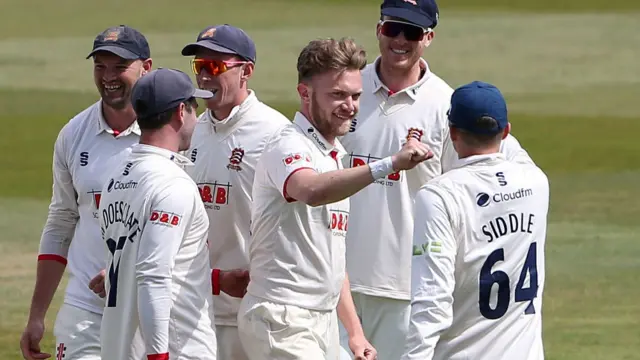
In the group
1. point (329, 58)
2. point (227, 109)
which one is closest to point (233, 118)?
point (227, 109)

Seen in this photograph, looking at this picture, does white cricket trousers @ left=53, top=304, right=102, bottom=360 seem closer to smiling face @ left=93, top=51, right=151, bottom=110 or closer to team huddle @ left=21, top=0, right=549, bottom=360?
team huddle @ left=21, top=0, right=549, bottom=360

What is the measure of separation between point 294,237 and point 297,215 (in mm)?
100

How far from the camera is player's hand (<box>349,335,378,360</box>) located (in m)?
6.39

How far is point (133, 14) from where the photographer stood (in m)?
31.5

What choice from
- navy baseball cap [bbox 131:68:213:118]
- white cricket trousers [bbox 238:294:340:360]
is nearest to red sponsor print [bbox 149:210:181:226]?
navy baseball cap [bbox 131:68:213:118]

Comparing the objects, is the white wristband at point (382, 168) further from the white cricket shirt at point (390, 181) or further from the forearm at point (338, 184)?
the white cricket shirt at point (390, 181)

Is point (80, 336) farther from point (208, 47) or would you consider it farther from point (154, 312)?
point (208, 47)

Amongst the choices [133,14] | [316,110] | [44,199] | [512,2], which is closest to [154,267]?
[316,110]

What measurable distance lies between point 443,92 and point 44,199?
9.58m

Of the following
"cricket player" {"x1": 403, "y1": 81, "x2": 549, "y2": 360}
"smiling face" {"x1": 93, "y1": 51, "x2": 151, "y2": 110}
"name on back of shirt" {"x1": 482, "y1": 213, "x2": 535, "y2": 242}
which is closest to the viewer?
Result: "cricket player" {"x1": 403, "y1": 81, "x2": 549, "y2": 360}

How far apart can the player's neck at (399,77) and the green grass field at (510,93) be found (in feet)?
11.1

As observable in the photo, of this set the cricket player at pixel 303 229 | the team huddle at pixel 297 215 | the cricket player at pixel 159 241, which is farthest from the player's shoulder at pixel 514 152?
the cricket player at pixel 159 241

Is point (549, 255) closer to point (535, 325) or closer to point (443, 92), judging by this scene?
point (443, 92)

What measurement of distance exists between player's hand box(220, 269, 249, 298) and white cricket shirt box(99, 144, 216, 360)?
21.0 inches
